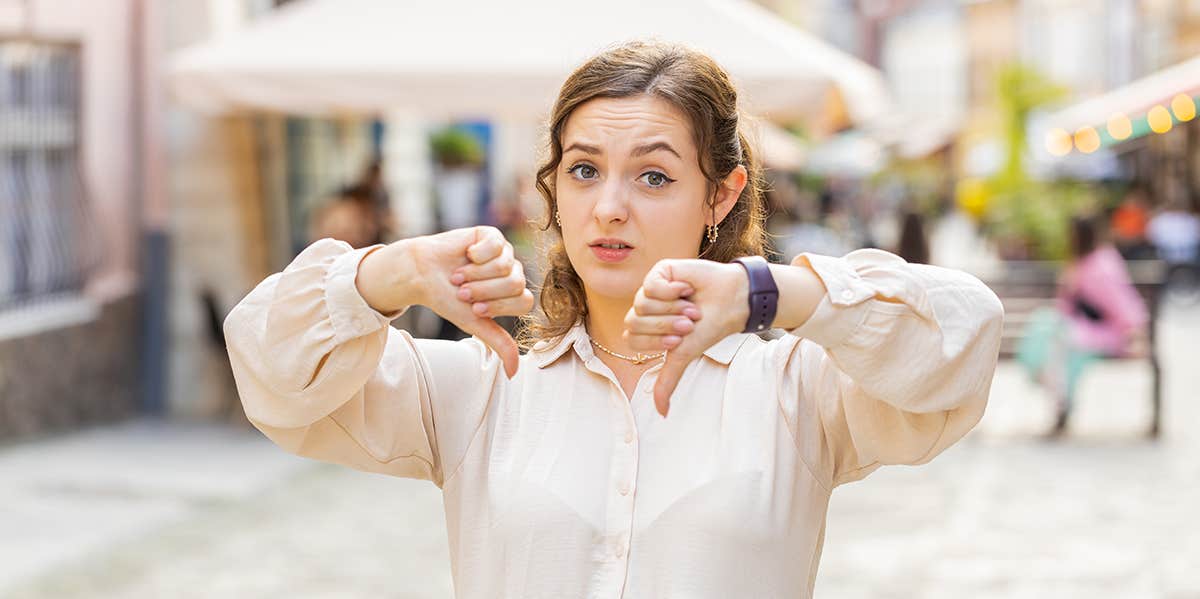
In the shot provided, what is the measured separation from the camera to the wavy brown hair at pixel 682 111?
243 centimetres

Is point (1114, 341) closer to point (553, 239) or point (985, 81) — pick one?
point (553, 239)

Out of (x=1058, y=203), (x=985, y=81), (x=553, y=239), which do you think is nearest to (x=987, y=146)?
(x=985, y=81)

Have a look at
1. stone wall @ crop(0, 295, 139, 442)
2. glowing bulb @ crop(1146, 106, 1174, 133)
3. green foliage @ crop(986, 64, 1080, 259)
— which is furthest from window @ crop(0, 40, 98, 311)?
glowing bulb @ crop(1146, 106, 1174, 133)

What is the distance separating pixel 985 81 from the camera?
Answer: 65.4 m

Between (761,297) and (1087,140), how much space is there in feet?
68.5

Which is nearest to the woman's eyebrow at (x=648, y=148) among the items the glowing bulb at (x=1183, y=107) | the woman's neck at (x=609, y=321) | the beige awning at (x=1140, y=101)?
the woman's neck at (x=609, y=321)

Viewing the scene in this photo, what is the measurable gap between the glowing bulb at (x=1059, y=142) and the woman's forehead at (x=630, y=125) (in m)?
20.8

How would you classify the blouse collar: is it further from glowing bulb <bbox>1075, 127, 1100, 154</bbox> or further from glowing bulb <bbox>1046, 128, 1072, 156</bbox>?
glowing bulb <bbox>1046, 128, 1072, 156</bbox>

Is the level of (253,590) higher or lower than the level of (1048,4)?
lower

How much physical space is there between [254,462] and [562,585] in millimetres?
7553

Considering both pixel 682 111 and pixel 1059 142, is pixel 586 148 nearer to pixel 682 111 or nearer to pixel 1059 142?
pixel 682 111

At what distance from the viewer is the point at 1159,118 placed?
1853 centimetres

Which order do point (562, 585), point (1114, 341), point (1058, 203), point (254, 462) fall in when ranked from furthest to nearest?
point (1058, 203) < point (1114, 341) < point (254, 462) < point (562, 585)

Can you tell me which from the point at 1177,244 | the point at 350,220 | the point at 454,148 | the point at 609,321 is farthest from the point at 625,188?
the point at 1177,244
